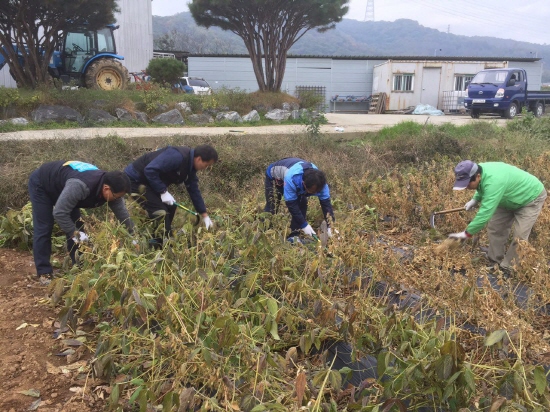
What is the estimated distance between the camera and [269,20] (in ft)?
44.4

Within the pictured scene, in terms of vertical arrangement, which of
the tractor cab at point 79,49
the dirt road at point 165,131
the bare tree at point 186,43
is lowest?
the dirt road at point 165,131

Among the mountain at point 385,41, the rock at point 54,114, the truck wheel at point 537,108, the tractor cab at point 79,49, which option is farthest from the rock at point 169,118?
the mountain at point 385,41

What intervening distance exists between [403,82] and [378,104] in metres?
1.55

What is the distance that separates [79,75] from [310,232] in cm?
1207

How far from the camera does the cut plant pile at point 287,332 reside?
2.02 metres

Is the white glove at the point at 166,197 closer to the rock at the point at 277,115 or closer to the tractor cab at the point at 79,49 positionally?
the rock at the point at 277,115

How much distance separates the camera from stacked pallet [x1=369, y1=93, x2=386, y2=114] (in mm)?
22391

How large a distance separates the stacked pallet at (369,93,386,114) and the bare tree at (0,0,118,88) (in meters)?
14.0

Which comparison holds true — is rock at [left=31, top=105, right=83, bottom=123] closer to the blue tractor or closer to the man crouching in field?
the blue tractor

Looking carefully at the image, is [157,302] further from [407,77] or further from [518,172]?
[407,77]

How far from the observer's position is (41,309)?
128 inches

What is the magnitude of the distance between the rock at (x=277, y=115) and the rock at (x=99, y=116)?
154 inches

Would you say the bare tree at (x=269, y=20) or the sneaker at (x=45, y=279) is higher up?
the bare tree at (x=269, y=20)

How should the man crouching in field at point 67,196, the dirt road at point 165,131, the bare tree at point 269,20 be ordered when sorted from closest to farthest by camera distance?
the man crouching in field at point 67,196 < the dirt road at point 165,131 < the bare tree at point 269,20
